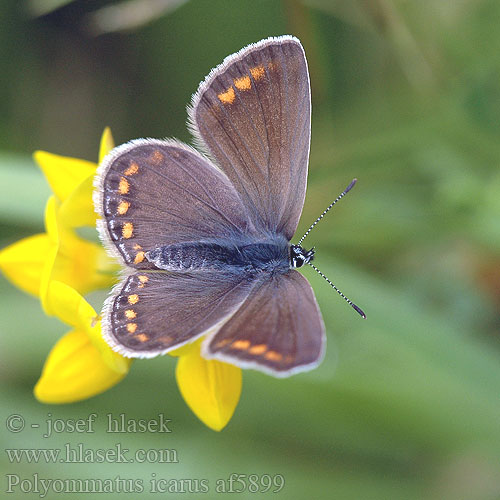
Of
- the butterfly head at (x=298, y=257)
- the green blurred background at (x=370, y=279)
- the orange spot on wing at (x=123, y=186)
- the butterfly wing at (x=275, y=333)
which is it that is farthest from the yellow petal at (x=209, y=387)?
the green blurred background at (x=370, y=279)

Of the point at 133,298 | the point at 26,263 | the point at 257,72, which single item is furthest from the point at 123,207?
the point at 257,72

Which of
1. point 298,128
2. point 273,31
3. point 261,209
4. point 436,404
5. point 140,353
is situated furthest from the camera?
point 273,31

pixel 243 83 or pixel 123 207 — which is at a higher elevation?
pixel 243 83

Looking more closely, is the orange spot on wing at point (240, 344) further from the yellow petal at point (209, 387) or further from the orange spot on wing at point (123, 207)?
the orange spot on wing at point (123, 207)

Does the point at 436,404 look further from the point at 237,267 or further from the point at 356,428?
the point at 237,267

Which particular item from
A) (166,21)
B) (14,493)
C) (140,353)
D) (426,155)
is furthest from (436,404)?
(166,21)

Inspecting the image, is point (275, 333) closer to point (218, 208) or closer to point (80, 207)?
point (218, 208)
